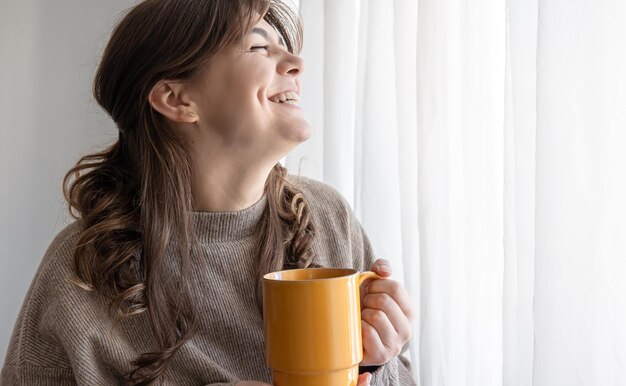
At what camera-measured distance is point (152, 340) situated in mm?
996

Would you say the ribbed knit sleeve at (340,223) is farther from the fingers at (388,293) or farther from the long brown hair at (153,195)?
the fingers at (388,293)

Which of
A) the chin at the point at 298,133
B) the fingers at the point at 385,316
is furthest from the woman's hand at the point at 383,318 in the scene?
the chin at the point at 298,133

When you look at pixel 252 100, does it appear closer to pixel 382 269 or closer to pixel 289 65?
pixel 289 65

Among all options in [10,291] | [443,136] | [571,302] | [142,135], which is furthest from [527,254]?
[10,291]

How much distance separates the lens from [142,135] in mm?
1108

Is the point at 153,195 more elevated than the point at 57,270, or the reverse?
the point at 153,195

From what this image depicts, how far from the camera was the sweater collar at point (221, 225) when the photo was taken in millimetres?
1070

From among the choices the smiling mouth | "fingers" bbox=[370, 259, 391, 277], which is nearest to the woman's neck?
the smiling mouth

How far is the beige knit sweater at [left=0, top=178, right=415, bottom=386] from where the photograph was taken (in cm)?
98

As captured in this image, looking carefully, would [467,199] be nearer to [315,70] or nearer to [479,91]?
[479,91]

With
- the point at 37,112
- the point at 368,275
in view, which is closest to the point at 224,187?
the point at 368,275

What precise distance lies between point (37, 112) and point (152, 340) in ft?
4.52

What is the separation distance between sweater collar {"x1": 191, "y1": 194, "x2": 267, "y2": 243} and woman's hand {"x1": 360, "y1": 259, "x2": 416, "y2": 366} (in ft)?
1.05

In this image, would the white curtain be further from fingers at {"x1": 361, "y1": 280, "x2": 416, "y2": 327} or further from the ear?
the ear
